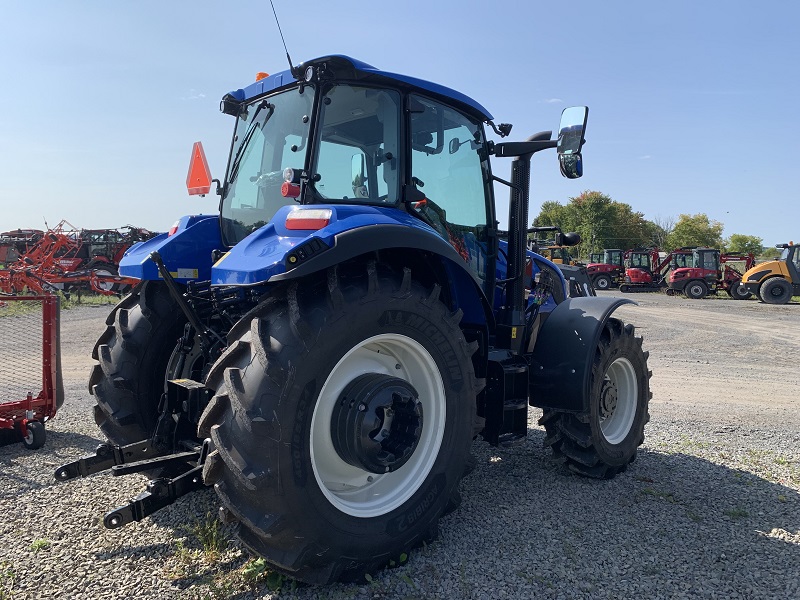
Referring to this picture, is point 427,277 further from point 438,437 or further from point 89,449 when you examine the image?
point 89,449

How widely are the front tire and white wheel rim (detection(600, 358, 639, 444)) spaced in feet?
5.65

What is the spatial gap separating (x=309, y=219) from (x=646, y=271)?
98.4 feet

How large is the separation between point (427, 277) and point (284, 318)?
3.24 ft

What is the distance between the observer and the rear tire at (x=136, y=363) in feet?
11.7

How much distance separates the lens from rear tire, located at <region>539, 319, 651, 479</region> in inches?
157

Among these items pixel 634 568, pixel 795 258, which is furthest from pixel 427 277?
pixel 795 258

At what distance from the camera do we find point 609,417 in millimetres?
4402

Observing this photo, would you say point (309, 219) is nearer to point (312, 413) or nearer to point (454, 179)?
point (312, 413)

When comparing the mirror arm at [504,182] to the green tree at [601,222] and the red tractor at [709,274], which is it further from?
the green tree at [601,222]

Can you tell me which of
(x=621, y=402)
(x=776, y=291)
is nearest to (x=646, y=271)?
(x=776, y=291)

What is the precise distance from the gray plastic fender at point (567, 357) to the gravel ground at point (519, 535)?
62 cm

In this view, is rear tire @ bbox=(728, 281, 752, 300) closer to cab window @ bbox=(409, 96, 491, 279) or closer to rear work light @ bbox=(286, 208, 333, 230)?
cab window @ bbox=(409, 96, 491, 279)

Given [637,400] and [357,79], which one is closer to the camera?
[357,79]

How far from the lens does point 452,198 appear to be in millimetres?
3797
